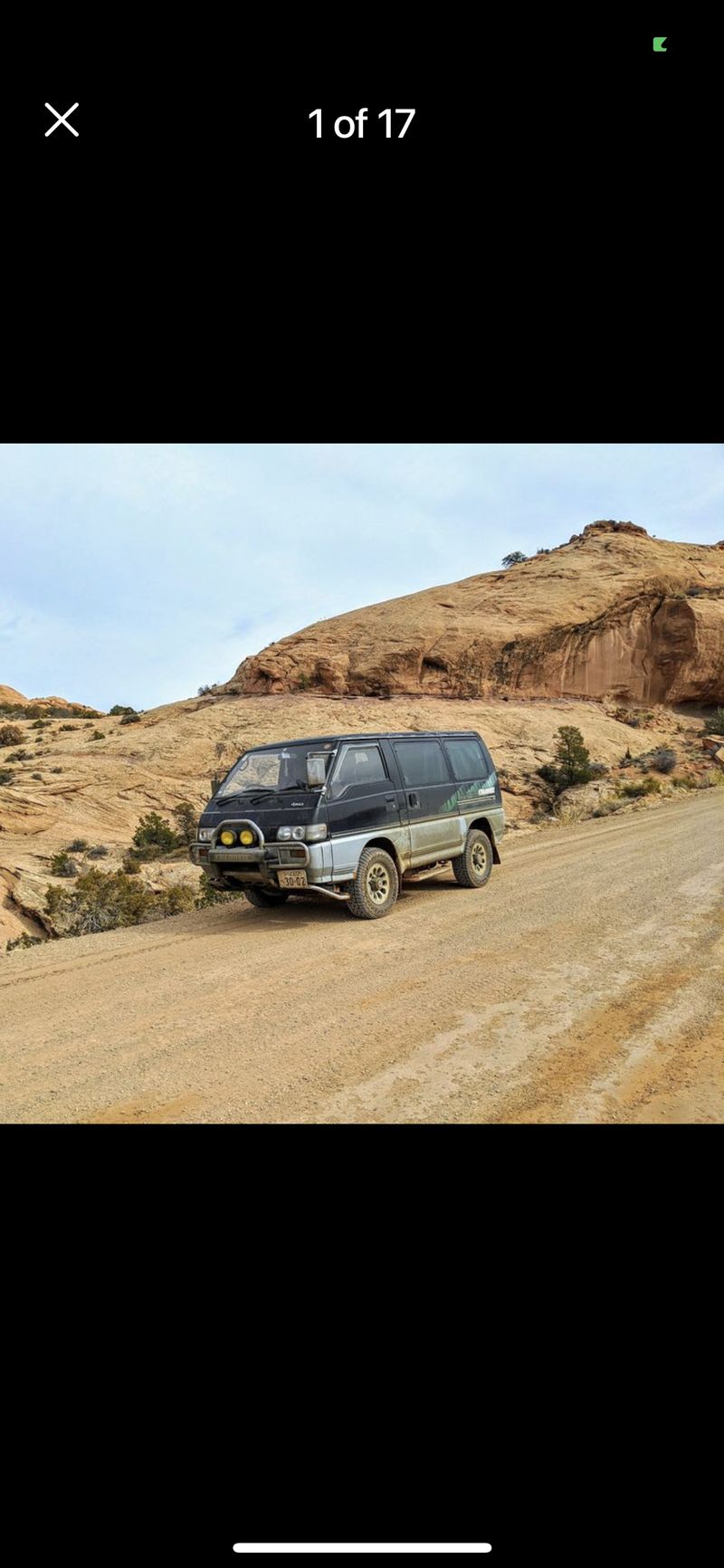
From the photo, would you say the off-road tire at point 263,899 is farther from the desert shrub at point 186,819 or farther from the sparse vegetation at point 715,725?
the sparse vegetation at point 715,725

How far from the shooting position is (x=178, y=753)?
2878cm

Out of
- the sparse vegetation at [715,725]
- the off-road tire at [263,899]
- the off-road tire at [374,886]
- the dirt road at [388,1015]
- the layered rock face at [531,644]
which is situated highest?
the layered rock face at [531,644]

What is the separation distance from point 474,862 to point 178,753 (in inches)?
811

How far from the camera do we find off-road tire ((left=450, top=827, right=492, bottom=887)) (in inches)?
385

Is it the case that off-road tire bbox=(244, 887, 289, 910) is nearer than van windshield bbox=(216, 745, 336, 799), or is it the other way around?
van windshield bbox=(216, 745, 336, 799)

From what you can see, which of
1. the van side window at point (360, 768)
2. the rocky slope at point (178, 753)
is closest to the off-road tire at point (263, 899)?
the van side window at point (360, 768)

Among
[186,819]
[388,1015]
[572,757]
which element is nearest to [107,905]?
[388,1015]

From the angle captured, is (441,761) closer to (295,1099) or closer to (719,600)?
(295,1099)

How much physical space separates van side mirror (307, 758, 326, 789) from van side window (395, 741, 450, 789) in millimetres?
1343

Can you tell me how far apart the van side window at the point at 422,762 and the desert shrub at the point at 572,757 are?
57.1 feet

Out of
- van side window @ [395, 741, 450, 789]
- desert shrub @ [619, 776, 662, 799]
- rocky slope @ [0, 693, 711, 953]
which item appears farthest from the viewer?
desert shrub @ [619, 776, 662, 799]

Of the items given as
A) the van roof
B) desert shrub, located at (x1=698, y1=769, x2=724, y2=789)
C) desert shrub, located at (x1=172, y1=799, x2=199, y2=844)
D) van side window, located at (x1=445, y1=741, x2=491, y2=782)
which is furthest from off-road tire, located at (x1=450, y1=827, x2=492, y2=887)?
desert shrub, located at (x1=698, y1=769, x2=724, y2=789)

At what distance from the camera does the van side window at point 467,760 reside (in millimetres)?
10120

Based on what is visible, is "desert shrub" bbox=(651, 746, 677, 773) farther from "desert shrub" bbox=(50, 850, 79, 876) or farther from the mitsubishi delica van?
the mitsubishi delica van
